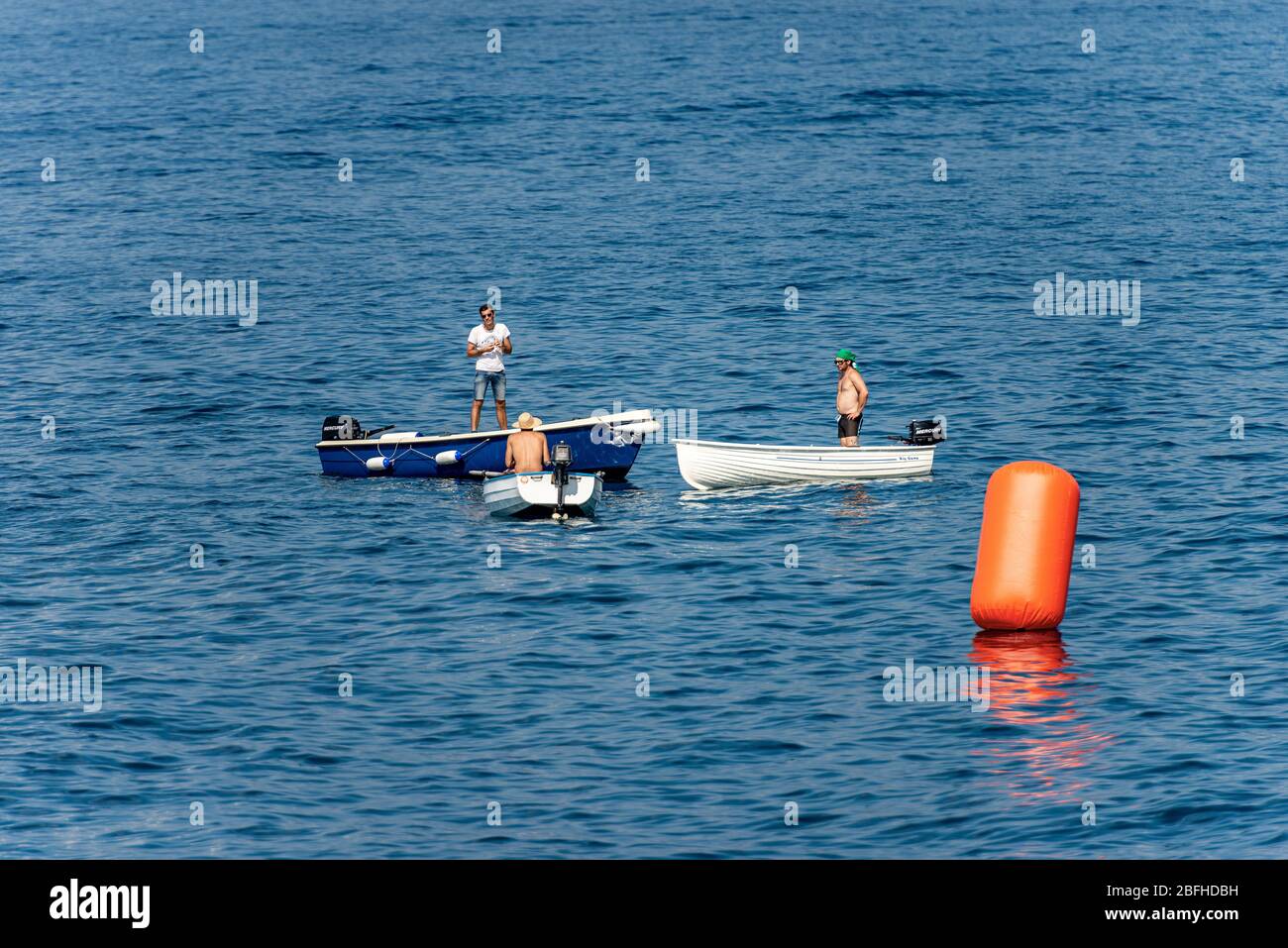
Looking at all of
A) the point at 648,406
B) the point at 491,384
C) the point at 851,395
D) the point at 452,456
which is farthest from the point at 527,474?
the point at 648,406

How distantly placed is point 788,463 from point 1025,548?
35.1 feet

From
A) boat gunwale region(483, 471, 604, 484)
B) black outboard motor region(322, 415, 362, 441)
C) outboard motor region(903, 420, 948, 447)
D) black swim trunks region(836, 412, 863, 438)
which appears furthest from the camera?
black outboard motor region(322, 415, 362, 441)

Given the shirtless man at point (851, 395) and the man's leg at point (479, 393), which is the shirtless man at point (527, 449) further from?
the shirtless man at point (851, 395)

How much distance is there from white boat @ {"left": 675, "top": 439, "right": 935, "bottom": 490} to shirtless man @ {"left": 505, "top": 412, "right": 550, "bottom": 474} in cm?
294

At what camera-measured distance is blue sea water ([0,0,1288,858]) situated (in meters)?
22.2

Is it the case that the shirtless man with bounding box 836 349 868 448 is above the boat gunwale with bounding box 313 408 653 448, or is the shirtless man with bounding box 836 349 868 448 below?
above

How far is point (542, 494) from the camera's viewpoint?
33906mm

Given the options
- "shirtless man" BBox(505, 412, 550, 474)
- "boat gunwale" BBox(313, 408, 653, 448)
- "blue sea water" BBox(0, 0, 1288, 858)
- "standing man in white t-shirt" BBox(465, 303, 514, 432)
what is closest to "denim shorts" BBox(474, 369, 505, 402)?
"standing man in white t-shirt" BBox(465, 303, 514, 432)

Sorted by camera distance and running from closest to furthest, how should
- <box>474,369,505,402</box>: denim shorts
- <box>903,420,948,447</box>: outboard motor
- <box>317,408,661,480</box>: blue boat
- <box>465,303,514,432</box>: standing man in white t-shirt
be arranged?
1. <box>317,408,661,480</box>: blue boat
2. <box>903,420,948,447</box>: outboard motor
3. <box>465,303,514,432</box>: standing man in white t-shirt
4. <box>474,369,505,402</box>: denim shorts

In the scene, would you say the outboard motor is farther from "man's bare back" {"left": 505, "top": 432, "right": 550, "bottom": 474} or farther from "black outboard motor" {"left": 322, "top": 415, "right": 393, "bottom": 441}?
"black outboard motor" {"left": 322, "top": 415, "right": 393, "bottom": 441}

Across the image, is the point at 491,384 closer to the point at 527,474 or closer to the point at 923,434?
the point at 527,474

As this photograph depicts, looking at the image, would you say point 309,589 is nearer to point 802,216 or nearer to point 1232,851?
point 1232,851

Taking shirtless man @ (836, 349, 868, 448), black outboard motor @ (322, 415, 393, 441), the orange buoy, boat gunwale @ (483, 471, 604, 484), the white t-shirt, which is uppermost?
the white t-shirt

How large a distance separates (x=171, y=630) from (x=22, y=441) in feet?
54.0
